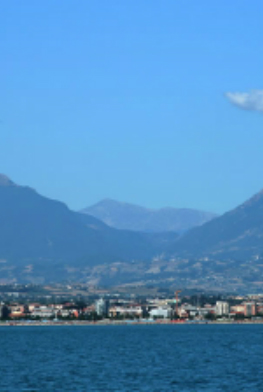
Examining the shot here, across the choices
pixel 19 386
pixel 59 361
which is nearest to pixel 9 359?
pixel 59 361

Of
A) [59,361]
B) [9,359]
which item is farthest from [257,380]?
[9,359]

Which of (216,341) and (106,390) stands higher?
(216,341)

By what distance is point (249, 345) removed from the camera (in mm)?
145125

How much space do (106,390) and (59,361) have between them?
29.3 metres

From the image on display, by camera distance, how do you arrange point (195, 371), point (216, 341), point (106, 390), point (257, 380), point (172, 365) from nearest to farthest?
point (106, 390) < point (257, 380) < point (195, 371) < point (172, 365) < point (216, 341)

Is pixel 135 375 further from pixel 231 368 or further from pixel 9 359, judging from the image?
pixel 9 359

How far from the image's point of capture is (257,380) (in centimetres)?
9000

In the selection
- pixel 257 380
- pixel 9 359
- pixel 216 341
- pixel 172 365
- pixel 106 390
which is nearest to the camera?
pixel 106 390

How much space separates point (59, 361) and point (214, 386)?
29.4 metres

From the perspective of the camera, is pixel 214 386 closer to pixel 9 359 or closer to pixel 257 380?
pixel 257 380

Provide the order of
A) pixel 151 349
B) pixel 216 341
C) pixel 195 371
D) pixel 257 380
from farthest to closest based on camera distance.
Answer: pixel 216 341 < pixel 151 349 < pixel 195 371 < pixel 257 380

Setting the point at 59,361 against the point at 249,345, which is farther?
the point at 249,345

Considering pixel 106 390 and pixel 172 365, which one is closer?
pixel 106 390

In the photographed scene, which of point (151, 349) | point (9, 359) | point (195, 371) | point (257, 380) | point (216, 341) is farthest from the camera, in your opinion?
point (216, 341)
